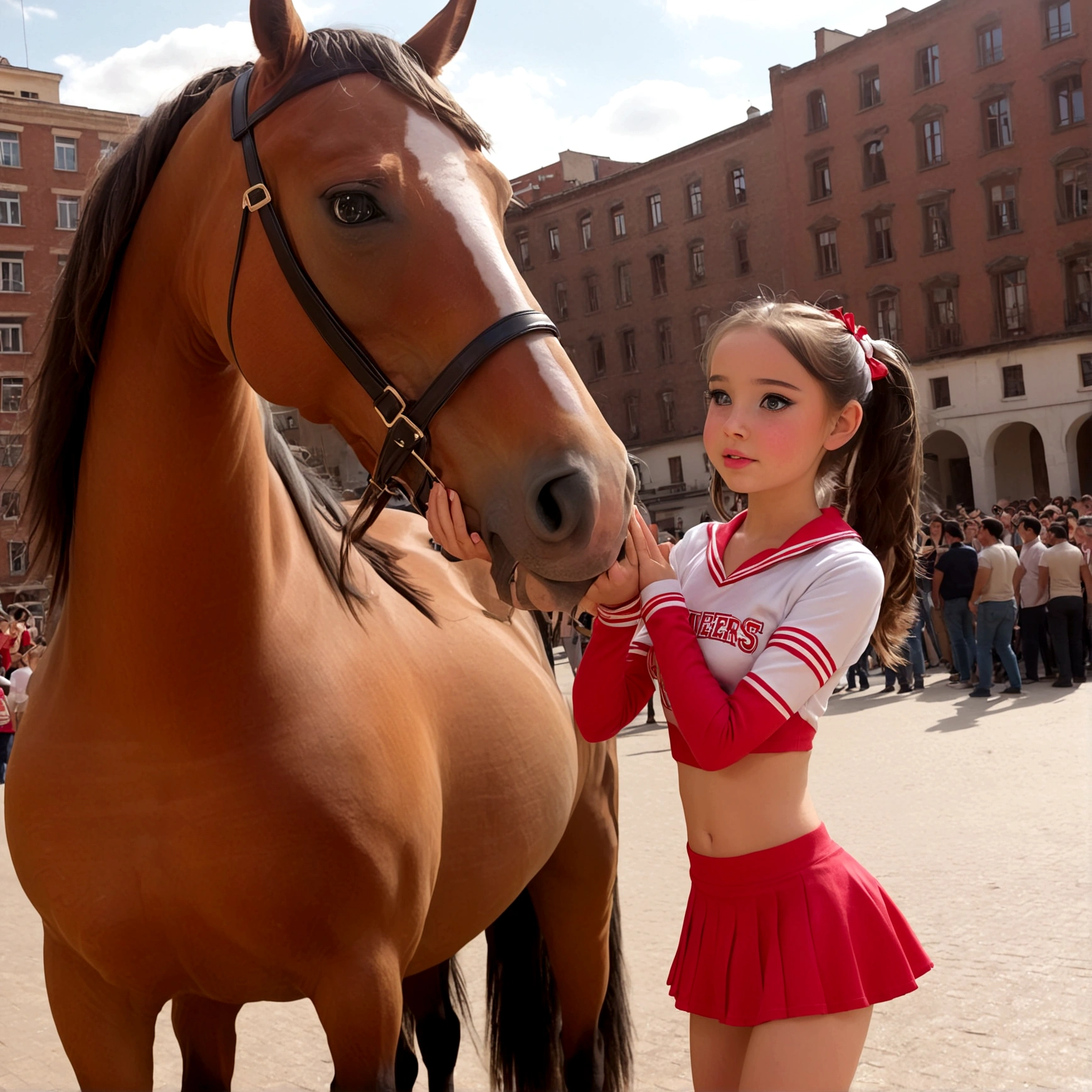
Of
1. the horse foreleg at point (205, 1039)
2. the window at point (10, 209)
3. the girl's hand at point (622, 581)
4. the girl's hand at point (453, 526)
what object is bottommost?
the horse foreleg at point (205, 1039)

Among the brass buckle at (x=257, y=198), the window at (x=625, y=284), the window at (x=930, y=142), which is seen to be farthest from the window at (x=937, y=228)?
the brass buckle at (x=257, y=198)

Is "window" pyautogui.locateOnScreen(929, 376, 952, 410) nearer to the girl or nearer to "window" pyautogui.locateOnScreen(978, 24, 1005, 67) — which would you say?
"window" pyautogui.locateOnScreen(978, 24, 1005, 67)

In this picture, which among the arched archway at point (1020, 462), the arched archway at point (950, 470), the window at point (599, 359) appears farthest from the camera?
the window at point (599, 359)

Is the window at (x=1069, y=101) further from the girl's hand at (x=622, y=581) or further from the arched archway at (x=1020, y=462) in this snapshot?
the girl's hand at (x=622, y=581)

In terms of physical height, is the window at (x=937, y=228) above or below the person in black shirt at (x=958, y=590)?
above

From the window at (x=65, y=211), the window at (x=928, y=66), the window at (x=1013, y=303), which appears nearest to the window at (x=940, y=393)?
the window at (x=1013, y=303)

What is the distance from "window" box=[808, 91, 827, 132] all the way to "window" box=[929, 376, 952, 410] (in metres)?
10.7

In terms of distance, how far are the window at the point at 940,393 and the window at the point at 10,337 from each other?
98.0 ft

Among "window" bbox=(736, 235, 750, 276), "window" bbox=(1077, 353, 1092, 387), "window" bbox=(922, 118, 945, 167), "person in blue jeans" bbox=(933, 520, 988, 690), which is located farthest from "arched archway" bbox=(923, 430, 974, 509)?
"person in blue jeans" bbox=(933, 520, 988, 690)

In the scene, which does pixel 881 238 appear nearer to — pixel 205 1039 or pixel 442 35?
pixel 442 35

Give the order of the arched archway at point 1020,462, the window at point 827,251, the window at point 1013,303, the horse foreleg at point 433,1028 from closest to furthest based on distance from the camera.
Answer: the horse foreleg at point 433,1028, the window at point 1013,303, the arched archway at point 1020,462, the window at point 827,251

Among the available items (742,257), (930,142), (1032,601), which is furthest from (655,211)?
(1032,601)

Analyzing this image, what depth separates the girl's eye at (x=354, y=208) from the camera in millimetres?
1827

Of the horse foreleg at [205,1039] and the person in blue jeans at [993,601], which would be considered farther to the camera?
the person in blue jeans at [993,601]
